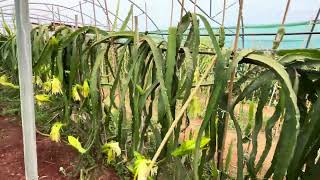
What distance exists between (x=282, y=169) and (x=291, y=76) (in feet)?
0.71

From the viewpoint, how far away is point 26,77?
927mm

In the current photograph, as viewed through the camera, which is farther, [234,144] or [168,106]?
[234,144]

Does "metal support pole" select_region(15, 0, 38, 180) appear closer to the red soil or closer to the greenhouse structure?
the greenhouse structure

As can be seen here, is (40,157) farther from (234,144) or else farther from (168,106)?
(234,144)

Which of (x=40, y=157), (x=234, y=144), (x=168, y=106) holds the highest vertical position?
(x=168, y=106)

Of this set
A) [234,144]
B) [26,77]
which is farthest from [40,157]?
[234,144]

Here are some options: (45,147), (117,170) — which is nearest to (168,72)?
(117,170)

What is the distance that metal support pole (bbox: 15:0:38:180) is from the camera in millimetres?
887

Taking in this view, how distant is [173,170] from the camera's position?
45.1 inches

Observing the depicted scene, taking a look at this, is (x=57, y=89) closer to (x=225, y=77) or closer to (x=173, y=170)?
(x=173, y=170)

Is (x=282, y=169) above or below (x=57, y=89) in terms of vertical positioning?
below

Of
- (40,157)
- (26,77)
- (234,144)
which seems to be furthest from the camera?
(234,144)

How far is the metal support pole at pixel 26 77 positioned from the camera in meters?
0.89

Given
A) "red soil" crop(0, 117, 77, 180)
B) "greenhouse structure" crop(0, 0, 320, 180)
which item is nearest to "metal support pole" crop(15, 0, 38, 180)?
"greenhouse structure" crop(0, 0, 320, 180)
